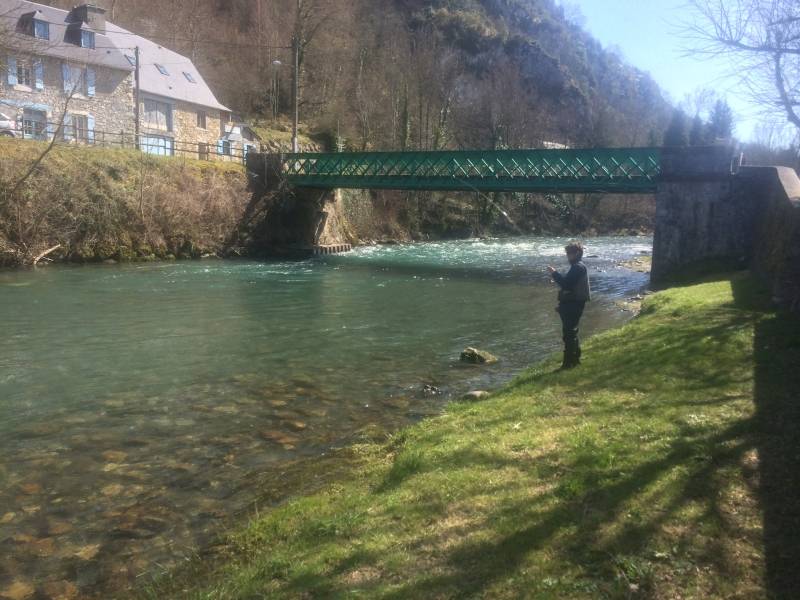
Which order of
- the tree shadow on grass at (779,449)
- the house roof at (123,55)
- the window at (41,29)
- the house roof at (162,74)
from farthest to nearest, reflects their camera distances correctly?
the house roof at (162,74) < the house roof at (123,55) < the window at (41,29) < the tree shadow on grass at (779,449)

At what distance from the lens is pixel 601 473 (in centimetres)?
533

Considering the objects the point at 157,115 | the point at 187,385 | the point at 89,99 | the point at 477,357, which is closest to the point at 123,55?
the point at 89,99

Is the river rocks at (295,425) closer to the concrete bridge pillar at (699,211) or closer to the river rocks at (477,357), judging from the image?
the river rocks at (477,357)

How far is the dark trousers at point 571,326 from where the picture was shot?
9.36 meters

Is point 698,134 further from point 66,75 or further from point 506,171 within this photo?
point 66,75

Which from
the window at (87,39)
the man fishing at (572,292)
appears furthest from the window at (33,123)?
the man fishing at (572,292)

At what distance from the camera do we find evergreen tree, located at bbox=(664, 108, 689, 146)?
77375 mm

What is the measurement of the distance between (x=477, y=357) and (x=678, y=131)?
248ft

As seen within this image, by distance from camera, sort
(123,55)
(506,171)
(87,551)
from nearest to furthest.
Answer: (87,551) → (506,171) → (123,55)

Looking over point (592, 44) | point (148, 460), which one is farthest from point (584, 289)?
point (592, 44)

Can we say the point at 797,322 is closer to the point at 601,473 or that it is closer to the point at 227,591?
the point at 601,473

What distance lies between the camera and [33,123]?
39531mm

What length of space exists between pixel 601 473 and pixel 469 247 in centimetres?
4418

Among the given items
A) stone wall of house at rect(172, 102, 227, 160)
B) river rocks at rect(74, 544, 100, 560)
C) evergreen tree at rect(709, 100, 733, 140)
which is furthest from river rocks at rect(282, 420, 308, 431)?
evergreen tree at rect(709, 100, 733, 140)
